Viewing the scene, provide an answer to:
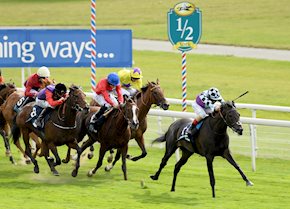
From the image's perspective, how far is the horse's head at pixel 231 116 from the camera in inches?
501

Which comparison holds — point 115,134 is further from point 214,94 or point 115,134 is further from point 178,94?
point 178,94

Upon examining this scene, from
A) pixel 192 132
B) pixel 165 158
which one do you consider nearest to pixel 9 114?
pixel 165 158

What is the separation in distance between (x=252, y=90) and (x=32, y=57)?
8.70 m

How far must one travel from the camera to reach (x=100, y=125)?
1474 centimetres

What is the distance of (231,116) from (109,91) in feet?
9.44

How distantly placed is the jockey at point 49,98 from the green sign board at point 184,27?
2.63m

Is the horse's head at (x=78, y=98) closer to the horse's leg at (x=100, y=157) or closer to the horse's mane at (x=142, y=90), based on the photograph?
the horse's leg at (x=100, y=157)

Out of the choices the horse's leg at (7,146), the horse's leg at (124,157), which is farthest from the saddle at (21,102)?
the horse's leg at (124,157)

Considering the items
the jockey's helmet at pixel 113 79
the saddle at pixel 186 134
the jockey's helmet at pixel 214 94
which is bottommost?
the saddle at pixel 186 134

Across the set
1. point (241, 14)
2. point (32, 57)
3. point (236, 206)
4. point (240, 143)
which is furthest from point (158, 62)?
point (236, 206)

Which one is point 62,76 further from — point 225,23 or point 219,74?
point 225,23

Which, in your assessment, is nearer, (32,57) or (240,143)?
(240,143)

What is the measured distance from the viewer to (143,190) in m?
13.4

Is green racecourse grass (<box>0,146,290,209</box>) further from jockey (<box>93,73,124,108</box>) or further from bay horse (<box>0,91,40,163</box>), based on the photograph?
jockey (<box>93,73,124,108</box>)
